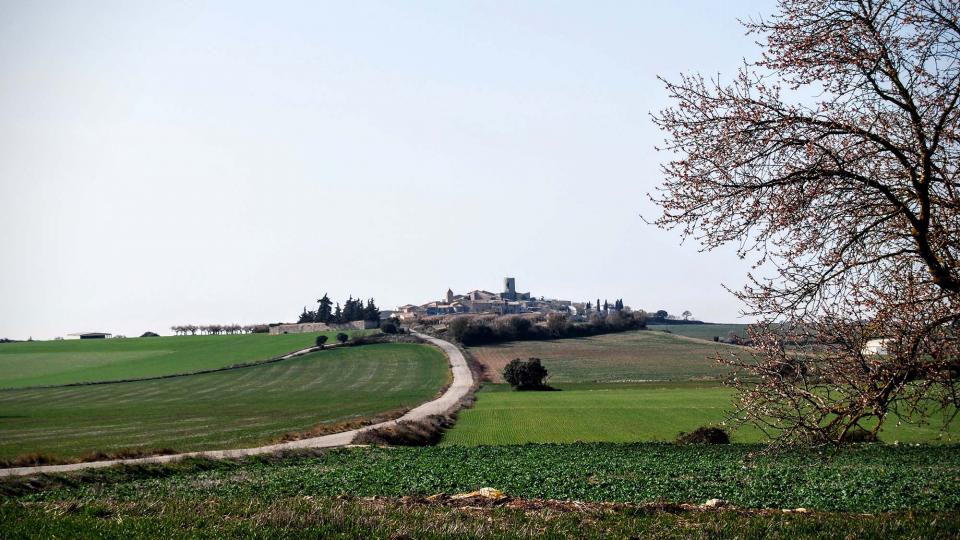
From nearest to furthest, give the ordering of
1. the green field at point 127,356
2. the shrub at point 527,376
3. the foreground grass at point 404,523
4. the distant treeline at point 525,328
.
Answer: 1. the foreground grass at point 404,523
2. the shrub at point 527,376
3. the green field at point 127,356
4. the distant treeline at point 525,328

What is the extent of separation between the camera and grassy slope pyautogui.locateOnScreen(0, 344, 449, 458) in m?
48.6

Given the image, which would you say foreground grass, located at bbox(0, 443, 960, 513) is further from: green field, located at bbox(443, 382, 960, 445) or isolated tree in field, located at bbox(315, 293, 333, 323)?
isolated tree in field, located at bbox(315, 293, 333, 323)

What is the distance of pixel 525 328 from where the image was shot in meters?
146

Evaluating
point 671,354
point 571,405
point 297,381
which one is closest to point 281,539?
point 571,405

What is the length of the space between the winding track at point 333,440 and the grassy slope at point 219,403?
2179mm

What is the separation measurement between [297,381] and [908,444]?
70.3 m

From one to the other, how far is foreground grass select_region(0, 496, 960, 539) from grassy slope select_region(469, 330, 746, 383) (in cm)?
7088

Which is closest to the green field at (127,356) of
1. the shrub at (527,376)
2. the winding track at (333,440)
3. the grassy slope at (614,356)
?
the winding track at (333,440)

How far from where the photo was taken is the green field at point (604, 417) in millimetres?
47094

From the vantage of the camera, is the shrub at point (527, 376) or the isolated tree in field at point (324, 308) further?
the isolated tree in field at point (324, 308)

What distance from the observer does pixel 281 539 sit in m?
10.8

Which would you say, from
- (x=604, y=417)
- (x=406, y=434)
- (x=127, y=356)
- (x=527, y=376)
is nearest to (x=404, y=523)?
(x=406, y=434)

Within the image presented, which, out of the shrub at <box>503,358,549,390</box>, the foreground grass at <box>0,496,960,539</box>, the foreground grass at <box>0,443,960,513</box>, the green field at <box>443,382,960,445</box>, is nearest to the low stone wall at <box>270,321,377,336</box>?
the shrub at <box>503,358,549,390</box>

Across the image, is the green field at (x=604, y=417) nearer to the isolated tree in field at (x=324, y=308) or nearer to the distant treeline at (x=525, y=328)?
the distant treeline at (x=525, y=328)
